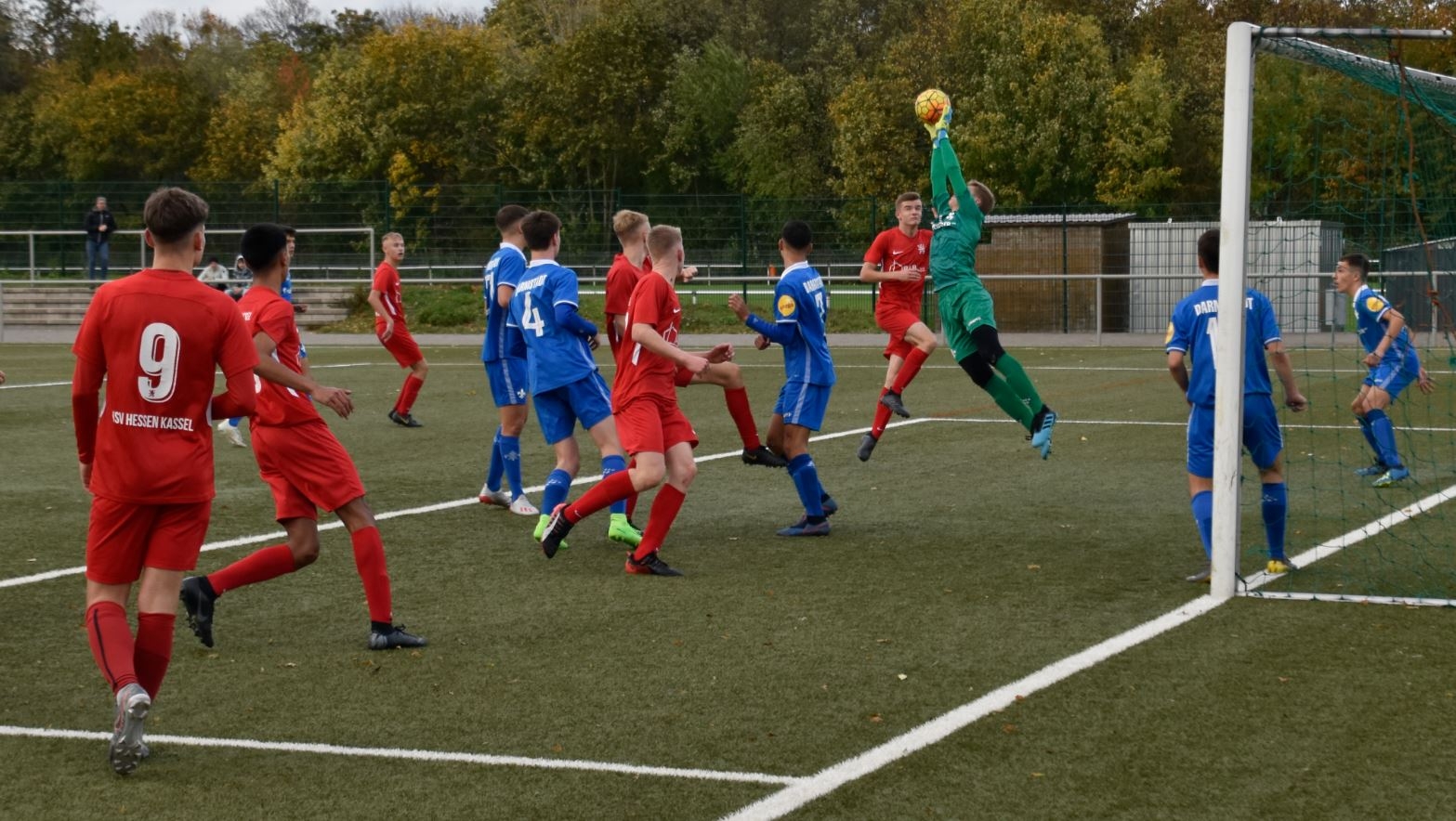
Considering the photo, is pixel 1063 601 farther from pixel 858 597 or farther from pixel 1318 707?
pixel 1318 707

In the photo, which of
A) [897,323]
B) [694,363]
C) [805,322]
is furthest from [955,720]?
[897,323]

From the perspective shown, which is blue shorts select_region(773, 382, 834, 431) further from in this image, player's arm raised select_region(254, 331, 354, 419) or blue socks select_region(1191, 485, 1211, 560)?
player's arm raised select_region(254, 331, 354, 419)

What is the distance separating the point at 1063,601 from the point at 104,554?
430 centimetres

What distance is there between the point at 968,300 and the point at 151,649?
6304mm

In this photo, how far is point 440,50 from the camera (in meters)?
58.6

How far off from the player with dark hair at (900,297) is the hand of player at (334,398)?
6726mm

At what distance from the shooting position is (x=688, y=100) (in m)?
59.7

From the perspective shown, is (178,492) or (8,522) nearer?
(178,492)

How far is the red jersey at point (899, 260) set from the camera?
547 inches

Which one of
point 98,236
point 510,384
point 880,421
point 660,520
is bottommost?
point 660,520

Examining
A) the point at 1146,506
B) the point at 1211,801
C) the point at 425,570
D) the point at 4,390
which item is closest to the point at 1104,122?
the point at 4,390

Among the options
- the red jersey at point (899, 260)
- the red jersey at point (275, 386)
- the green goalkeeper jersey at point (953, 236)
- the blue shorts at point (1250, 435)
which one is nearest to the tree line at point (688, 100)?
the red jersey at point (899, 260)

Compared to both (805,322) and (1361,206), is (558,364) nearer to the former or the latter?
(805,322)

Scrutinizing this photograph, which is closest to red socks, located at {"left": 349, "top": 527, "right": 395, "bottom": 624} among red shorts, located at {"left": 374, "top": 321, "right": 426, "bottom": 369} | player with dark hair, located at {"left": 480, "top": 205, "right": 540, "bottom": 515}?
player with dark hair, located at {"left": 480, "top": 205, "right": 540, "bottom": 515}
